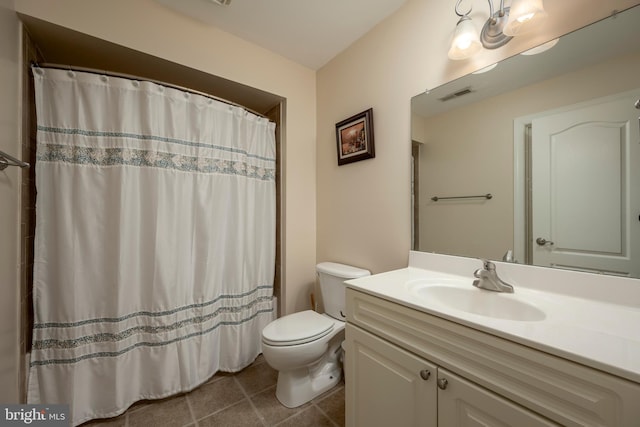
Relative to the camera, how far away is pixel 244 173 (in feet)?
5.68

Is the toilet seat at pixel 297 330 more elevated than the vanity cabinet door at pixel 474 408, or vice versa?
the vanity cabinet door at pixel 474 408

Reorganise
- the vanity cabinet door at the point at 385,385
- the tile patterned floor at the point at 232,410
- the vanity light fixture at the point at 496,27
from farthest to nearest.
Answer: the tile patterned floor at the point at 232,410 < the vanity light fixture at the point at 496,27 < the vanity cabinet door at the point at 385,385

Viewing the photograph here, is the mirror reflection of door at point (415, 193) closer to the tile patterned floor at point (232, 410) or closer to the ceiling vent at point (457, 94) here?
the ceiling vent at point (457, 94)

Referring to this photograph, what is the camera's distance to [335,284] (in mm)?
1609

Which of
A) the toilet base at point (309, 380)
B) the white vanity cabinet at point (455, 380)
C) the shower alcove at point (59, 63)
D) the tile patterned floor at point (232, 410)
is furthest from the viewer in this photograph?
the toilet base at point (309, 380)

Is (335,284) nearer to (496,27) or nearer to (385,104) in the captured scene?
(385,104)

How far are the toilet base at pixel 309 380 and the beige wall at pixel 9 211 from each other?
3.83ft

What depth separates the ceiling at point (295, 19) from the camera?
1384mm

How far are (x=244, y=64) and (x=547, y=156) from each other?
71.8 inches

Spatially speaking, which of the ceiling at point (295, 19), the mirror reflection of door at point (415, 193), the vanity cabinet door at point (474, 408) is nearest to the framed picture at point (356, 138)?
the mirror reflection of door at point (415, 193)

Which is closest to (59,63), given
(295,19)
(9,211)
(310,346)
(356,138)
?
(9,211)

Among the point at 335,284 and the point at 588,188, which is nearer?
the point at 588,188

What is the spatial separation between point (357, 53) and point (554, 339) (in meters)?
1.83

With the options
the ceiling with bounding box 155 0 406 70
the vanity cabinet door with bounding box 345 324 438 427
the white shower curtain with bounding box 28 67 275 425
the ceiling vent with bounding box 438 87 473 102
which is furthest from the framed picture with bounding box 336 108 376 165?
the vanity cabinet door with bounding box 345 324 438 427
